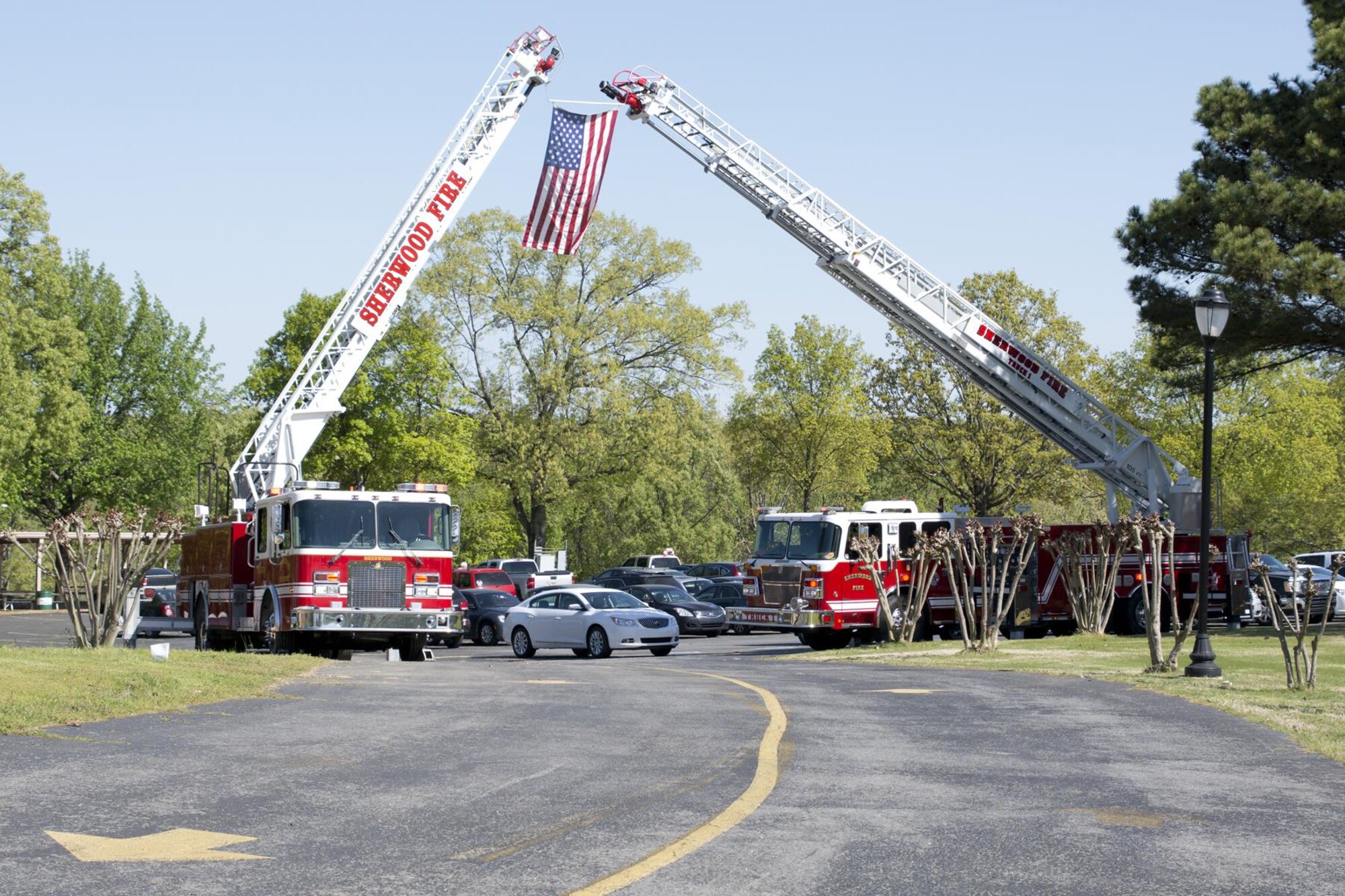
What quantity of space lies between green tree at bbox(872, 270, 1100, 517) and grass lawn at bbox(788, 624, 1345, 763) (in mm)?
18931

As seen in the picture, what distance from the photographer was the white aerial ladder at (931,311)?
102 feet

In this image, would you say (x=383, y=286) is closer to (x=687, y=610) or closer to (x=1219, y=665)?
(x=687, y=610)

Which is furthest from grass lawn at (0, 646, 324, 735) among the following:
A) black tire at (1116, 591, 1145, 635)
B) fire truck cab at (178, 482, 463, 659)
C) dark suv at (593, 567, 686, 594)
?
dark suv at (593, 567, 686, 594)

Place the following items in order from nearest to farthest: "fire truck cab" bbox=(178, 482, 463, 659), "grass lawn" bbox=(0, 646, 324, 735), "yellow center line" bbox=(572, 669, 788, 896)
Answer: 1. "yellow center line" bbox=(572, 669, 788, 896)
2. "grass lawn" bbox=(0, 646, 324, 735)
3. "fire truck cab" bbox=(178, 482, 463, 659)

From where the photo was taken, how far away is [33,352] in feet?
190

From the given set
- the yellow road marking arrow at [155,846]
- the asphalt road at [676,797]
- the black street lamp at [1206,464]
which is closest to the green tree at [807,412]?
the black street lamp at [1206,464]

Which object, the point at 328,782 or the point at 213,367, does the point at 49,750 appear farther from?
the point at 213,367

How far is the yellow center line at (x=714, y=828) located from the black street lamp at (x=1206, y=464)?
8727mm

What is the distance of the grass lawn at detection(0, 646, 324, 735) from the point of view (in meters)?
12.5

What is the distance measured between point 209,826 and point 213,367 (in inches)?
2692

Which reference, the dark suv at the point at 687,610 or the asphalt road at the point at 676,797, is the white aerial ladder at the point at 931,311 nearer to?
the dark suv at the point at 687,610

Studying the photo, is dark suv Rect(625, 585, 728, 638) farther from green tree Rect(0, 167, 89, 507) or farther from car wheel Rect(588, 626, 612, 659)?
green tree Rect(0, 167, 89, 507)

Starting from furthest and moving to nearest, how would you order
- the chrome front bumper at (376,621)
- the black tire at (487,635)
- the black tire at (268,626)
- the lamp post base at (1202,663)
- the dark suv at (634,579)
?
the dark suv at (634,579) → the black tire at (487,635) → the black tire at (268,626) → the chrome front bumper at (376,621) → the lamp post base at (1202,663)

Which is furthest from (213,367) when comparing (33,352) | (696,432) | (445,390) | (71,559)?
(71,559)
